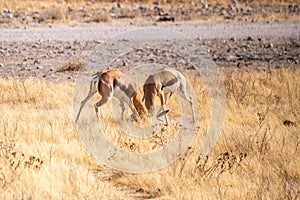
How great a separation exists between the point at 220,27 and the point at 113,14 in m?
5.28

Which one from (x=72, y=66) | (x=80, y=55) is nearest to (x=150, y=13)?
(x=80, y=55)

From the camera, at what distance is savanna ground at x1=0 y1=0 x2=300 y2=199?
6.47 metres

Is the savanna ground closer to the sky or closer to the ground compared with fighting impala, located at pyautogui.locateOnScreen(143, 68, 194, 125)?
closer to the ground

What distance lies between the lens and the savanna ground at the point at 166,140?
255 inches

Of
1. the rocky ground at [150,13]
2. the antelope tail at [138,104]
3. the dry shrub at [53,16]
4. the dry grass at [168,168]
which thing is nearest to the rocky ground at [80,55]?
the dry grass at [168,168]

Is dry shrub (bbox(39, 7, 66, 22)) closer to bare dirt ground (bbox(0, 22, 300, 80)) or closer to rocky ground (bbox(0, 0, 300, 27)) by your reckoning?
rocky ground (bbox(0, 0, 300, 27))

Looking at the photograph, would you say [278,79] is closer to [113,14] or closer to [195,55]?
[195,55]

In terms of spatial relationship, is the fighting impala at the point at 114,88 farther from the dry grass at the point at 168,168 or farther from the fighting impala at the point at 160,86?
the dry grass at the point at 168,168

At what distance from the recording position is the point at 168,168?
707 centimetres

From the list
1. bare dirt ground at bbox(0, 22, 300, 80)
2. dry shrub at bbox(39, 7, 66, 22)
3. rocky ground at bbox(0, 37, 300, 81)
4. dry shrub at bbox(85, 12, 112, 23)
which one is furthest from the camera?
dry shrub at bbox(39, 7, 66, 22)

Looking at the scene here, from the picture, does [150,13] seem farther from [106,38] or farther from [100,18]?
[106,38]

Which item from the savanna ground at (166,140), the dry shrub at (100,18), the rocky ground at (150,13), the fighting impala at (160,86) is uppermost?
the fighting impala at (160,86)

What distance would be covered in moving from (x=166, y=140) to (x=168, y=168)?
106cm

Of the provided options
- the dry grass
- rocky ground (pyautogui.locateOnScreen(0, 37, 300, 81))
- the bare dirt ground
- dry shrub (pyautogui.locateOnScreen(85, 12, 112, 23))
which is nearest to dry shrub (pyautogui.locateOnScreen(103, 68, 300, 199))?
the dry grass
